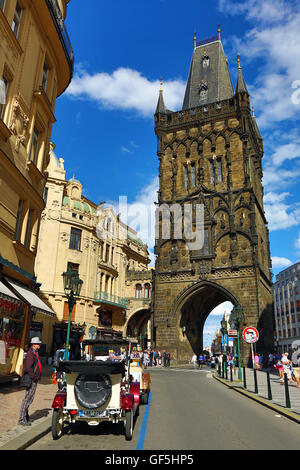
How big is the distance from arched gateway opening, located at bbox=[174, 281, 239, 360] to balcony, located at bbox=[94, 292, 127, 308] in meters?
6.32

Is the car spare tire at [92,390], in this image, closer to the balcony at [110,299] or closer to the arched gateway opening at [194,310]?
the balcony at [110,299]

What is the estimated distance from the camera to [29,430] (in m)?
6.41

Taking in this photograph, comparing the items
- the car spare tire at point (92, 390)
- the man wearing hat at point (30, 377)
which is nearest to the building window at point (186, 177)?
the man wearing hat at point (30, 377)

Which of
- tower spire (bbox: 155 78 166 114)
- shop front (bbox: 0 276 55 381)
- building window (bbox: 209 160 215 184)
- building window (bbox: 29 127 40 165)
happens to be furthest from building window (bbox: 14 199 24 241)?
tower spire (bbox: 155 78 166 114)

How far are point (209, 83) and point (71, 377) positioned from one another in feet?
142

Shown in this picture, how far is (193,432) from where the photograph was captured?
6.81 metres

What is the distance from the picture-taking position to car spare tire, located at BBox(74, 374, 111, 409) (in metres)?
6.31

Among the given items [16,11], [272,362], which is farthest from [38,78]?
[272,362]

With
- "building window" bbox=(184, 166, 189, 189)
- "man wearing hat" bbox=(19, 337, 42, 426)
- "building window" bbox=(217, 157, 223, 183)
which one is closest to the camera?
Result: "man wearing hat" bbox=(19, 337, 42, 426)

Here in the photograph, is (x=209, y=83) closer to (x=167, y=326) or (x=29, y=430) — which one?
(x=167, y=326)

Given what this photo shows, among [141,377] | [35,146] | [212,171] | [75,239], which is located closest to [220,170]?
[212,171]

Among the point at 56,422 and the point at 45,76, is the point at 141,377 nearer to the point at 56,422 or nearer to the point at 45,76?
the point at 56,422

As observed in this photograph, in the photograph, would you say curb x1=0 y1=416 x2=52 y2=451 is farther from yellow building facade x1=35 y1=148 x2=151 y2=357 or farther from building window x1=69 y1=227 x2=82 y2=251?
building window x1=69 y1=227 x2=82 y2=251

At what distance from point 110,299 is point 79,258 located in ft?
21.7
